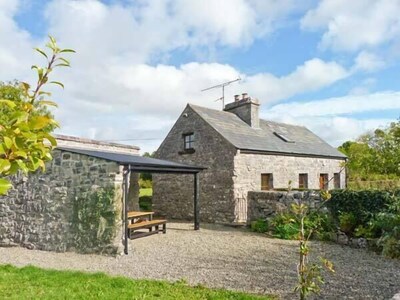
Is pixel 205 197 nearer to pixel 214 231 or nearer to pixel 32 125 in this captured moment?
pixel 214 231

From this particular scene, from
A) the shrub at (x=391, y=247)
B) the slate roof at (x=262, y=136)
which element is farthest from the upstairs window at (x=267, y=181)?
the shrub at (x=391, y=247)

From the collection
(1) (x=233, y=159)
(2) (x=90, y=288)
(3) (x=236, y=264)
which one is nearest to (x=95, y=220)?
(2) (x=90, y=288)

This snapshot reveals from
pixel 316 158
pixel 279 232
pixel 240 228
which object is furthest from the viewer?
pixel 316 158

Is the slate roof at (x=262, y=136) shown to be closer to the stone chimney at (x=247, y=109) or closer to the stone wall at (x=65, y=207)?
the stone chimney at (x=247, y=109)

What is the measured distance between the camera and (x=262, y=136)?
17688mm

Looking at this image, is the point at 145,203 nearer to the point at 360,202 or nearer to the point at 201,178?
the point at 201,178

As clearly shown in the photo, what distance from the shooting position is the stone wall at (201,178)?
15.1 meters

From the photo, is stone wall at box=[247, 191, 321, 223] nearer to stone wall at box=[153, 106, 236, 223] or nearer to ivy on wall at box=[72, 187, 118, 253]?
stone wall at box=[153, 106, 236, 223]

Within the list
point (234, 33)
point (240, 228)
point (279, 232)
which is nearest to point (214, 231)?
point (240, 228)

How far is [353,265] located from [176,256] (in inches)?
160

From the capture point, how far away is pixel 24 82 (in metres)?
1.90

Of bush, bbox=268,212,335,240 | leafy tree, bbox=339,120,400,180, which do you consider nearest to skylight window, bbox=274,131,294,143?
leafy tree, bbox=339,120,400,180

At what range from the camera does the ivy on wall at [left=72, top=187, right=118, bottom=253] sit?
28.4 feet

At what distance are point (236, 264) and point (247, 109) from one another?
11990 millimetres
